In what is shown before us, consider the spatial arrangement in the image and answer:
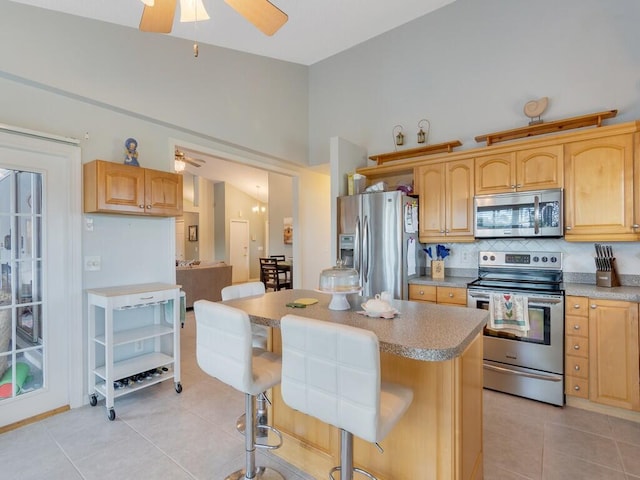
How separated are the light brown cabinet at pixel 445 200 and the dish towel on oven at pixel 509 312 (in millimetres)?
760

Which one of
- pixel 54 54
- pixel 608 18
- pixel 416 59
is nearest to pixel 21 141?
pixel 54 54

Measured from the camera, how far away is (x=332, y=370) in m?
1.21

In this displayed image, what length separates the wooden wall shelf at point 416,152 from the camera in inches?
143

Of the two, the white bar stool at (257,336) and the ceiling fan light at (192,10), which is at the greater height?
the ceiling fan light at (192,10)

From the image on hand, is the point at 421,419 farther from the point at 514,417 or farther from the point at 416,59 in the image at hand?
the point at 416,59

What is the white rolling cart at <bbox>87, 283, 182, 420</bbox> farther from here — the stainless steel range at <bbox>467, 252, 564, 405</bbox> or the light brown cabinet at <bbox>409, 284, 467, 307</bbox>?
the stainless steel range at <bbox>467, 252, 564, 405</bbox>

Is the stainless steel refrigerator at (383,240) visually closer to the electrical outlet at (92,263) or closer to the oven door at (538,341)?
the oven door at (538,341)

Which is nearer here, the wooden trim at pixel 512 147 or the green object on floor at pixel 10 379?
the green object on floor at pixel 10 379

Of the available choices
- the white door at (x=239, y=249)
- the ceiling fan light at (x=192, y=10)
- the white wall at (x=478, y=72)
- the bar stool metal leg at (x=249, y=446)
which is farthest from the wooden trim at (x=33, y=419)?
the white door at (x=239, y=249)

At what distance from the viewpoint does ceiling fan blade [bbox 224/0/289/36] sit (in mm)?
1790

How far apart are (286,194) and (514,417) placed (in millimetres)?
7126

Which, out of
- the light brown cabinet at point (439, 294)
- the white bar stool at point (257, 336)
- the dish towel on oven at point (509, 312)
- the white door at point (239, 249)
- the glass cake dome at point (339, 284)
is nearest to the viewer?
the glass cake dome at point (339, 284)

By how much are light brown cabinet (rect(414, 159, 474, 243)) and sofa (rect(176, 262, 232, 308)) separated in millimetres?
4202

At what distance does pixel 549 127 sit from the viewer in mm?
3160
